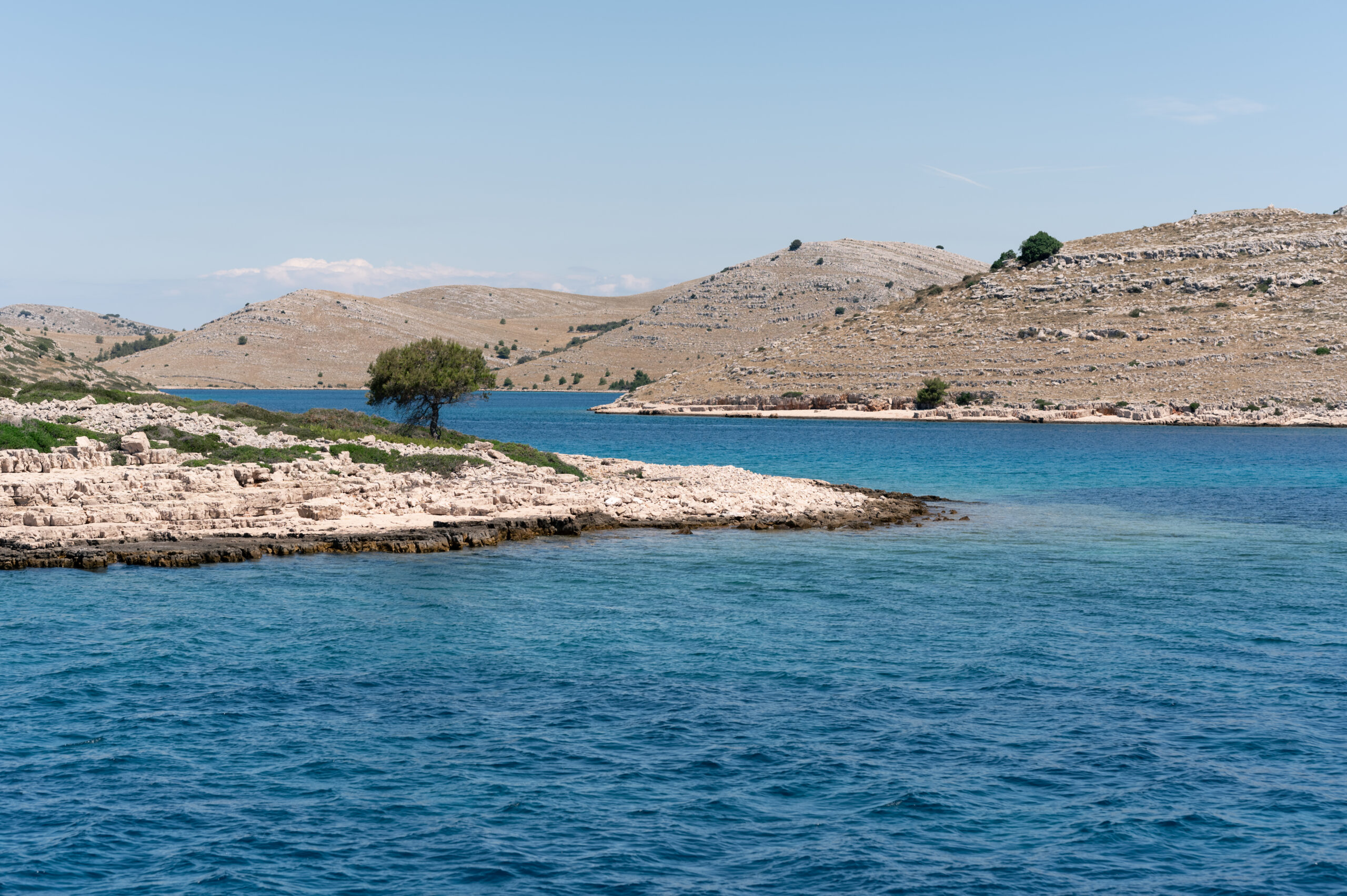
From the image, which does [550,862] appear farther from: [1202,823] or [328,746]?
[1202,823]

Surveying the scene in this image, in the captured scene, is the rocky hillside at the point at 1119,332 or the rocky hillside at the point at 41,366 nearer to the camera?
the rocky hillside at the point at 41,366

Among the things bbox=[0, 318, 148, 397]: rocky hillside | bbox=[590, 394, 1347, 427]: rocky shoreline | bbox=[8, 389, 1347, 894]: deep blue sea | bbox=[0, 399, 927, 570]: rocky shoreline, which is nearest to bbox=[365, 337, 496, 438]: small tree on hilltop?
bbox=[0, 399, 927, 570]: rocky shoreline

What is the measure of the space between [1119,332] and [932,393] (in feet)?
70.1

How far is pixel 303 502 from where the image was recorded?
33906mm

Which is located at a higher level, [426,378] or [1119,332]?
[1119,332]

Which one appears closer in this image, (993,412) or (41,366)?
(41,366)

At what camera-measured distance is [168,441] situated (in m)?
37.3

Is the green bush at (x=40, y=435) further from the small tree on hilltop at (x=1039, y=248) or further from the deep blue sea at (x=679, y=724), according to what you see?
the small tree on hilltop at (x=1039, y=248)

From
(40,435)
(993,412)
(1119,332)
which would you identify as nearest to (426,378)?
(40,435)

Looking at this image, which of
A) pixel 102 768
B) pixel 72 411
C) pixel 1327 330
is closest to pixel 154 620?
pixel 102 768

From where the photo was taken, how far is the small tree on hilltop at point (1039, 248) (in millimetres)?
136000

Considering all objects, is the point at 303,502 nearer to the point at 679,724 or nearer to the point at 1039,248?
the point at 679,724

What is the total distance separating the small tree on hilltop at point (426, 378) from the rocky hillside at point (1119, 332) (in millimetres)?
67201

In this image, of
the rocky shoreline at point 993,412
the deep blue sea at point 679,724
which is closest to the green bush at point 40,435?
the deep blue sea at point 679,724
